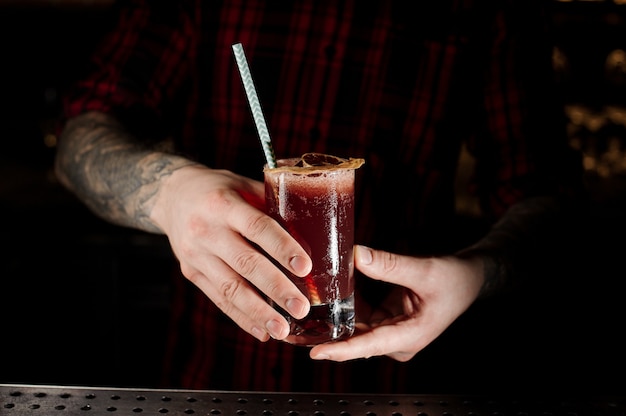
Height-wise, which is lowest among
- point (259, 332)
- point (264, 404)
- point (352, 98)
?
point (264, 404)

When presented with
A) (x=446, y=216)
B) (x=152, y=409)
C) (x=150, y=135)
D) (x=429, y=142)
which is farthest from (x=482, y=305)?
(x=152, y=409)

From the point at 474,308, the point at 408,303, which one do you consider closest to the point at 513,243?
the point at 408,303

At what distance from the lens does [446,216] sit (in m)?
2.11

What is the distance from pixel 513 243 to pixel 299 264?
0.83 metres

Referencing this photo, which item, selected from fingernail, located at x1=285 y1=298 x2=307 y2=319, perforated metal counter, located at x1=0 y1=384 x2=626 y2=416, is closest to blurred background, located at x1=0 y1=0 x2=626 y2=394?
perforated metal counter, located at x1=0 y1=384 x2=626 y2=416

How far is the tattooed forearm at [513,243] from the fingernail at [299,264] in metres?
0.58

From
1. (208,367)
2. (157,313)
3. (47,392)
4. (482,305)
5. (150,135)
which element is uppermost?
(150,135)

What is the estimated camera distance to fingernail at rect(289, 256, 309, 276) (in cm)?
116

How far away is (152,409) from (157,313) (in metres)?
2.51

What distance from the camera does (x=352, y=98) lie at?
6.32ft

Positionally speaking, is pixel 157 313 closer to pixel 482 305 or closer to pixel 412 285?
pixel 482 305

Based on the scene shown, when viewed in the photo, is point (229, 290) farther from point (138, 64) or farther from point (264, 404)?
point (138, 64)

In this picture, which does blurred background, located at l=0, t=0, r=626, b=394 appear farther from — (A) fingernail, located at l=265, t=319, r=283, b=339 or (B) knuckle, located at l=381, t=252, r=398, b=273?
(A) fingernail, located at l=265, t=319, r=283, b=339

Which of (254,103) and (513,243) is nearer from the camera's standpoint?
(254,103)
